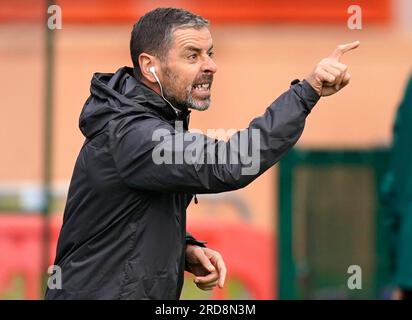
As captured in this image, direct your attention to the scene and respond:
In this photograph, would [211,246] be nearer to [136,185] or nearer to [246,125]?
[246,125]

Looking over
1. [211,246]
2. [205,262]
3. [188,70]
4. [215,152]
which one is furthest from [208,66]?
[211,246]

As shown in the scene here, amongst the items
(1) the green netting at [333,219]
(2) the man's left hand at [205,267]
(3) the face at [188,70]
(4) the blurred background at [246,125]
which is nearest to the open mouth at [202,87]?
(3) the face at [188,70]

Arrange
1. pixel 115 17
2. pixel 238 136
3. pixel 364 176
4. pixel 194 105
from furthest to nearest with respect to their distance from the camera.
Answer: pixel 115 17, pixel 364 176, pixel 194 105, pixel 238 136

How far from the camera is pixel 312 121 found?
31.3 feet

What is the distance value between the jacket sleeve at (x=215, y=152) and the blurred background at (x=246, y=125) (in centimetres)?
317

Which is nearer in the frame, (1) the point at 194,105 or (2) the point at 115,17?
(1) the point at 194,105

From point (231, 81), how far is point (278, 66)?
16.1 inches

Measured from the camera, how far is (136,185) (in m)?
3.82

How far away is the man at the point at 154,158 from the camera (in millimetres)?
3725

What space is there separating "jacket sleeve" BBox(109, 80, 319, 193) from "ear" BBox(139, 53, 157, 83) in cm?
30

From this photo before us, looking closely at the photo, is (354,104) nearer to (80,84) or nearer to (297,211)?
(297,211)

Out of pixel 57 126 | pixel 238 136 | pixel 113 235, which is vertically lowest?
pixel 113 235

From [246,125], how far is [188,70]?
548cm

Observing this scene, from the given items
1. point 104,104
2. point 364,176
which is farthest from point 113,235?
point 364,176
